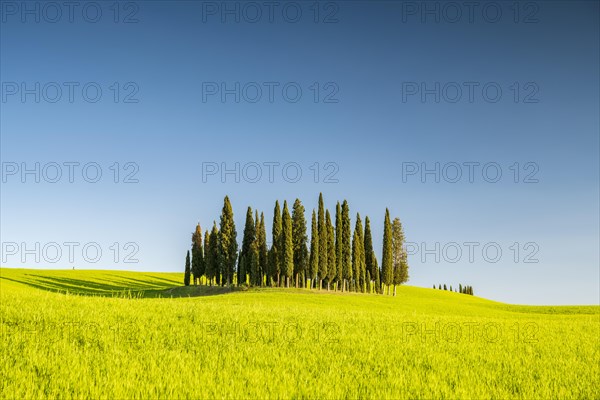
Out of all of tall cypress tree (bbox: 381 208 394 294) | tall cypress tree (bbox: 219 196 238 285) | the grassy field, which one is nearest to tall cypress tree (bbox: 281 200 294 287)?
tall cypress tree (bbox: 219 196 238 285)

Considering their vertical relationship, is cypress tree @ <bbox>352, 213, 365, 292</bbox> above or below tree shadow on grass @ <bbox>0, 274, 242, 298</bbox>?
above

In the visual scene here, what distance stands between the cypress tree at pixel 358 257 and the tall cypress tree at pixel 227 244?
19841 mm

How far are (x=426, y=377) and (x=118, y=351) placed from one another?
6.95 m

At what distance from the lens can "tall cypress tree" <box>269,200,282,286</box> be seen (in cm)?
6950

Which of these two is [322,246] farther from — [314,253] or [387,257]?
[387,257]

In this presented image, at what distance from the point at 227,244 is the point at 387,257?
2702 cm

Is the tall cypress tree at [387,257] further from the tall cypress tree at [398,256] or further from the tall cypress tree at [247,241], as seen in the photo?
the tall cypress tree at [247,241]

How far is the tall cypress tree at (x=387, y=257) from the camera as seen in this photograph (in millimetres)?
75125

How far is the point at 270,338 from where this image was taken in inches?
494

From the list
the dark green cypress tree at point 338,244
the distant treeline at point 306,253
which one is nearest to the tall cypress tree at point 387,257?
the distant treeline at point 306,253

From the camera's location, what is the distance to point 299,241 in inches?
2817

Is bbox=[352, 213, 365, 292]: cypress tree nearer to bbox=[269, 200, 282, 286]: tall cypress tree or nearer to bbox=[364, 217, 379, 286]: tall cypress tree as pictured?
bbox=[364, 217, 379, 286]: tall cypress tree

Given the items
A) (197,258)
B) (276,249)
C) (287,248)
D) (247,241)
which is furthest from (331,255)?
(197,258)

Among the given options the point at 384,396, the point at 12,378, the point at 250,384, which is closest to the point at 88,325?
the point at 12,378
